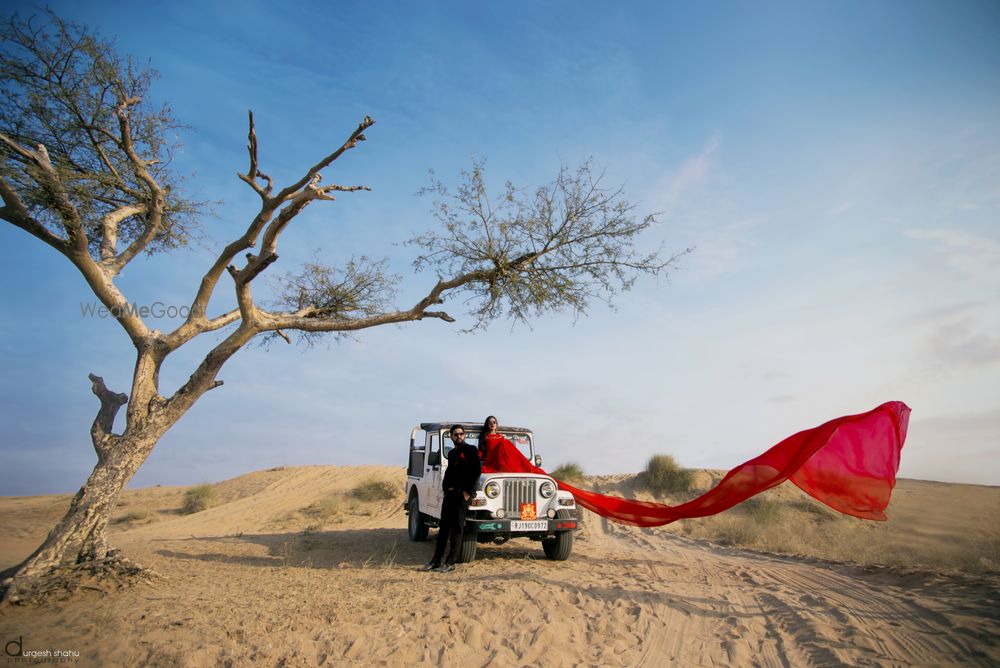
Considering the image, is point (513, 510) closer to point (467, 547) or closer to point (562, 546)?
point (467, 547)

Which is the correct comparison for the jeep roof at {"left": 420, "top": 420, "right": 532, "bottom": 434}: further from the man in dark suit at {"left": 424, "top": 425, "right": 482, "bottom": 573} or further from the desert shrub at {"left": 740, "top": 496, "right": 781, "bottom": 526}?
the desert shrub at {"left": 740, "top": 496, "right": 781, "bottom": 526}

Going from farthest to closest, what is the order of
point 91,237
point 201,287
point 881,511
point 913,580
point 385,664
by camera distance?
point 91,237, point 201,287, point 913,580, point 881,511, point 385,664

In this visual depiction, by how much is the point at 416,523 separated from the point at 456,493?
359 cm

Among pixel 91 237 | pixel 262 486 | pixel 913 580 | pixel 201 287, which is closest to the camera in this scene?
pixel 913 580

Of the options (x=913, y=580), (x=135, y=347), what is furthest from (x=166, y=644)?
(x=913, y=580)

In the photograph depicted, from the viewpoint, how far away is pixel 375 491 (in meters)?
22.3

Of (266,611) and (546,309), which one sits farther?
(546,309)

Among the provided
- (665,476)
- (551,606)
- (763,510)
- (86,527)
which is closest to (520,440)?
(551,606)

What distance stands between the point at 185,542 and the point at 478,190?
1089 cm

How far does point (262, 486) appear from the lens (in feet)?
81.5

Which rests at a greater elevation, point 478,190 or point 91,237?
point 478,190

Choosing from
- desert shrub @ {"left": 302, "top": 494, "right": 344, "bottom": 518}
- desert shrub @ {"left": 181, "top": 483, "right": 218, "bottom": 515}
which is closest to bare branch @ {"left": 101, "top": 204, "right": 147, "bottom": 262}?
desert shrub @ {"left": 302, "top": 494, "right": 344, "bottom": 518}

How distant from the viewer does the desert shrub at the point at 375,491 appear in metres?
22.1

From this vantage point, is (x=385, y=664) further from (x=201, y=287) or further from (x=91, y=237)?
(x=91, y=237)
